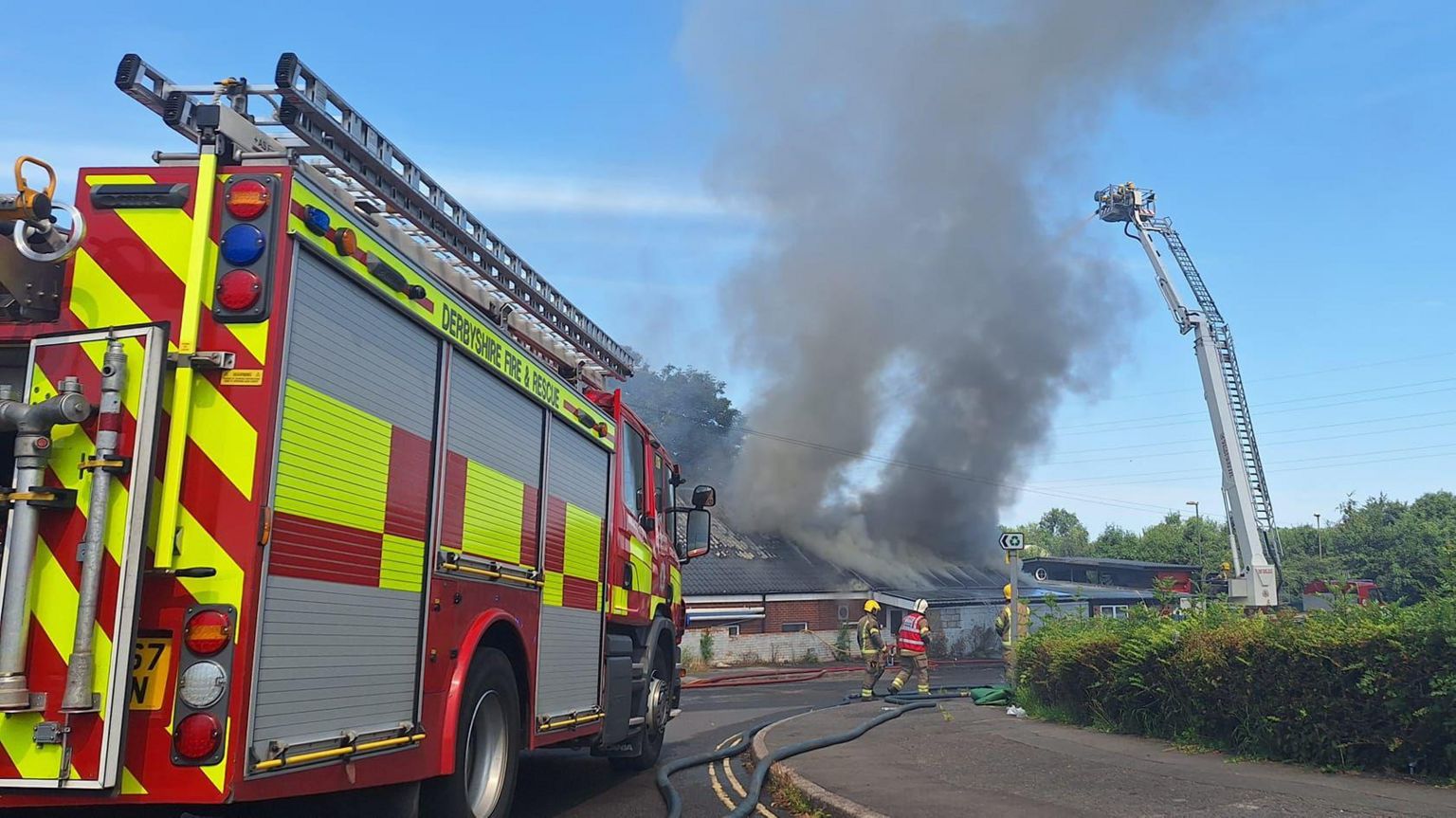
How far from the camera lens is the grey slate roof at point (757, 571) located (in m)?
28.8

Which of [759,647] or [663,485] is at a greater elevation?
[663,485]

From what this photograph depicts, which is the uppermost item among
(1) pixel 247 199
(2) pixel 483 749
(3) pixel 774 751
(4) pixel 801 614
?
(1) pixel 247 199

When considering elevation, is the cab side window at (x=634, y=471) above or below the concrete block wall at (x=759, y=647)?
above

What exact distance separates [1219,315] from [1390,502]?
38290 millimetres

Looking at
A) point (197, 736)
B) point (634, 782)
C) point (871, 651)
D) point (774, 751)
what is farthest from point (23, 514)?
point (871, 651)

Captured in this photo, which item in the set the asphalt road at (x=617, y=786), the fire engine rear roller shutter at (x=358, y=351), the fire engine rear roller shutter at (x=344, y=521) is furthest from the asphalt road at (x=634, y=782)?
the fire engine rear roller shutter at (x=358, y=351)

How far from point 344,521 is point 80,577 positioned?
0.88m

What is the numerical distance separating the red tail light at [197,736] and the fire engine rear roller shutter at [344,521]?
13 centimetres

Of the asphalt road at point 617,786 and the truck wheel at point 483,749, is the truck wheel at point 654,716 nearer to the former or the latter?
the asphalt road at point 617,786

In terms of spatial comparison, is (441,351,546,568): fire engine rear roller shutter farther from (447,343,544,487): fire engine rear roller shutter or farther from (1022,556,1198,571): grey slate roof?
(1022,556,1198,571): grey slate roof

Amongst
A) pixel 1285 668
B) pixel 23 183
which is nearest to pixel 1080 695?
pixel 1285 668

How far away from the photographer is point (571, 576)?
643cm

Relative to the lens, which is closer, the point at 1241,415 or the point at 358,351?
the point at 358,351

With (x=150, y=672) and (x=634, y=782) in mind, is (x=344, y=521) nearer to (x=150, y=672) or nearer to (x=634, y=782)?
(x=150, y=672)
